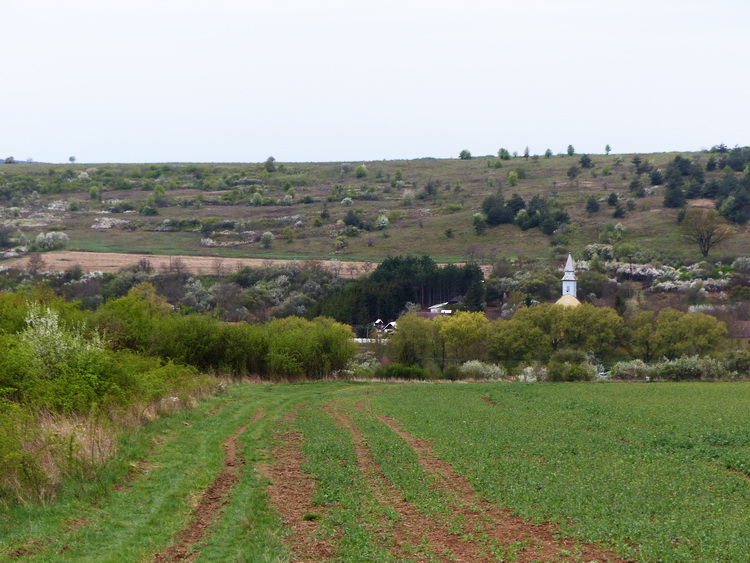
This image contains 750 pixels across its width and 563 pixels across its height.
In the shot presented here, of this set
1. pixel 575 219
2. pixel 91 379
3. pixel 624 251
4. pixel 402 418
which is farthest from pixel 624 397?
pixel 575 219

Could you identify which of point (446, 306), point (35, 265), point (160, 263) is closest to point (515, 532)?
point (446, 306)

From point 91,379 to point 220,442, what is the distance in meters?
4.00

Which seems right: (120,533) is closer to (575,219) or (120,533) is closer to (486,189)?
(575,219)

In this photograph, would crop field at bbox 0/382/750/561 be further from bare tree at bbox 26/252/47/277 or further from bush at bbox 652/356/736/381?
bare tree at bbox 26/252/47/277

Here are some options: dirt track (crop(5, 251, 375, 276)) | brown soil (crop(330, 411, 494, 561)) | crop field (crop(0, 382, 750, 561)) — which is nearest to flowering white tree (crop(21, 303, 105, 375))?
crop field (crop(0, 382, 750, 561))

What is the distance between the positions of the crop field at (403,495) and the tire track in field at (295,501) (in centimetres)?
5

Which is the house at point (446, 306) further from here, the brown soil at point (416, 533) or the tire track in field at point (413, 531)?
the brown soil at point (416, 533)

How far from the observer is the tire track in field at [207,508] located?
1160 cm

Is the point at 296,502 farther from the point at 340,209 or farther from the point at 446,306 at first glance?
the point at 340,209

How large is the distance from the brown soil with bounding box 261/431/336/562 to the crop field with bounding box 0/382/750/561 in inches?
1.6

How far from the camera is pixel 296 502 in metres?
15.0

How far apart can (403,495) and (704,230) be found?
10730cm

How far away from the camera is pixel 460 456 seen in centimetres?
2000

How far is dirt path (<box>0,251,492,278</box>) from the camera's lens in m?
105
